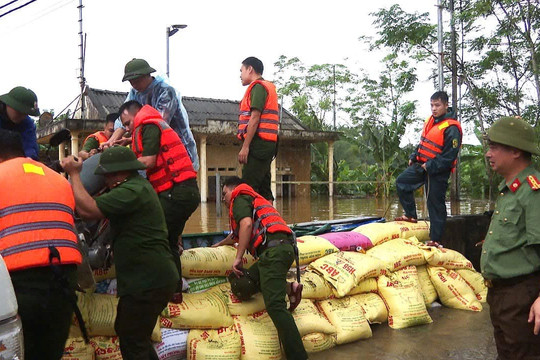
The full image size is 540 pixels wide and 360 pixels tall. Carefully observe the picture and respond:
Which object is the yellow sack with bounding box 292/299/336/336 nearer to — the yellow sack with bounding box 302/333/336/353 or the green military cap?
the yellow sack with bounding box 302/333/336/353

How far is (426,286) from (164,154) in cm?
332

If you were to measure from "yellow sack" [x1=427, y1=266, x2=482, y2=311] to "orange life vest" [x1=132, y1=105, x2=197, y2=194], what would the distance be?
3.13m

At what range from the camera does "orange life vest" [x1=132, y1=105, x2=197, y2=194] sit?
3174 mm

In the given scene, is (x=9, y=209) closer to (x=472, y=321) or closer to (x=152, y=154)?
(x=152, y=154)

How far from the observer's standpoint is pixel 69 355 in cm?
298

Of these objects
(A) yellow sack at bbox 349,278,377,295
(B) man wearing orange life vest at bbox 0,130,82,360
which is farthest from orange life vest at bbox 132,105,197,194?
(A) yellow sack at bbox 349,278,377,295

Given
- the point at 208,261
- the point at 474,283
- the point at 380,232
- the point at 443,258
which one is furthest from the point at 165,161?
the point at 474,283

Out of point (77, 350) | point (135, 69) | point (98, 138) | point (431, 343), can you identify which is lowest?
point (431, 343)

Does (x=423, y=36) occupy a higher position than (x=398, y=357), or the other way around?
(x=423, y=36)

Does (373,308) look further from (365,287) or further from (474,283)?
(474,283)

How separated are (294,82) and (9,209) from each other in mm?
28170

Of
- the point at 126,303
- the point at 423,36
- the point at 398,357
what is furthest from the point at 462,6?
the point at 126,303

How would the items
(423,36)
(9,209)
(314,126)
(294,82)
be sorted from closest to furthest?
(9,209), (423,36), (314,126), (294,82)

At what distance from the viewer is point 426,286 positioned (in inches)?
203
